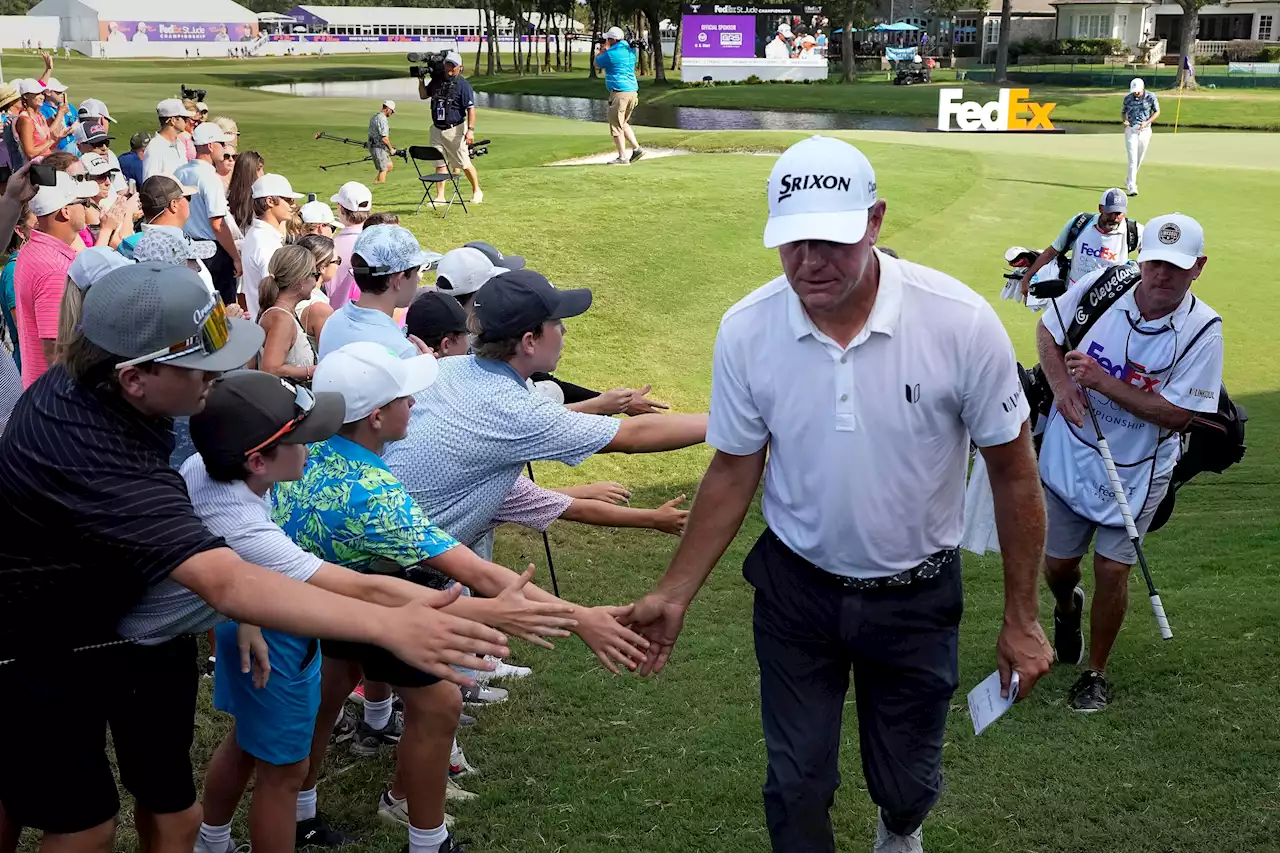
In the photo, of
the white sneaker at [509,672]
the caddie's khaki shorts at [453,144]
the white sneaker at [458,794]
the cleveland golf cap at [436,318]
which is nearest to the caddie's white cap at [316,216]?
the cleveland golf cap at [436,318]

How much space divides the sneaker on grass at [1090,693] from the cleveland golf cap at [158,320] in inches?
164

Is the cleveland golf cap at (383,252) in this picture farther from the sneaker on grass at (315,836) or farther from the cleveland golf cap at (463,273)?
the sneaker on grass at (315,836)

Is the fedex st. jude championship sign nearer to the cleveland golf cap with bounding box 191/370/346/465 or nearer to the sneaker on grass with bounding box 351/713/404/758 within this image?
the sneaker on grass with bounding box 351/713/404/758

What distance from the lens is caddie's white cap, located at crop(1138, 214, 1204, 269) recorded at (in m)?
5.58

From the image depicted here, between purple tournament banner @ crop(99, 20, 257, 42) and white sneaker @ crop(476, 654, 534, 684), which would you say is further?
purple tournament banner @ crop(99, 20, 257, 42)

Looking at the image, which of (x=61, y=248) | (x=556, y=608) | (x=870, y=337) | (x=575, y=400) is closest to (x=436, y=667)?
(x=556, y=608)

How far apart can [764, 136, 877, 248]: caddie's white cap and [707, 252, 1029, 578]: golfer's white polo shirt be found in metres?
0.28

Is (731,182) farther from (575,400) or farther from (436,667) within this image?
(436,667)

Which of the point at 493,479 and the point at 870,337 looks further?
the point at 493,479

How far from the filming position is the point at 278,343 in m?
7.20

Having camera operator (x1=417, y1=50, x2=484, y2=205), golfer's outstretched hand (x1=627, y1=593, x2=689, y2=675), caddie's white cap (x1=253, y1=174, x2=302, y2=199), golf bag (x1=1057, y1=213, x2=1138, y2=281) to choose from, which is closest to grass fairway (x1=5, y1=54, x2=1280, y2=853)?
golfer's outstretched hand (x1=627, y1=593, x2=689, y2=675)

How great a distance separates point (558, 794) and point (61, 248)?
14.8 feet

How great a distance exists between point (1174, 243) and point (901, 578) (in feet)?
9.18

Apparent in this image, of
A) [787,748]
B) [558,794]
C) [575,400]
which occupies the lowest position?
[558,794]
